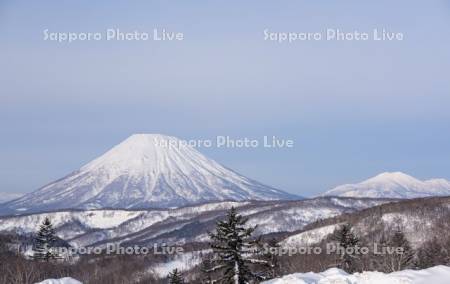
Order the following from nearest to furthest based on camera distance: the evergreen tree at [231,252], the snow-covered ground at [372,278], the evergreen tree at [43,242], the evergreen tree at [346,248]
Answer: the snow-covered ground at [372,278], the evergreen tree at [231,252], the evergreen tree at [346,248], the evergreen tree at [43,242]

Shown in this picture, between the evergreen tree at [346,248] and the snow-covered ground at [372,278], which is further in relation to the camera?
the evergreen tree at [346,248]

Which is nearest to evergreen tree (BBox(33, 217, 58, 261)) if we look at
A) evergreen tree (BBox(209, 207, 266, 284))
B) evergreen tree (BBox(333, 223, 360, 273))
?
evergreen tree (BBox(333, 223, 360, 273))

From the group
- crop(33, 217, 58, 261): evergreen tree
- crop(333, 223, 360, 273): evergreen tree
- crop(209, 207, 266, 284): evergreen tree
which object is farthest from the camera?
crop(33, 217, 58, 261): evergreen tree

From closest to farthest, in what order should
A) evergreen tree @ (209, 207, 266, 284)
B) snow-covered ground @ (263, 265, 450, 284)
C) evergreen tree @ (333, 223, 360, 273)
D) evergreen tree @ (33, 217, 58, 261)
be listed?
1. snow-covered ground @ (263, 265, 450, 284)
2. evergreen tree @ (209, 207, 266, 284)
3. evergreen tree @ (333, 223, 360, 273)
4. evergreen tree @ (33, 217, 58, 261)

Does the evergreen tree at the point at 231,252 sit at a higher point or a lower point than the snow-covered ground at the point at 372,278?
higher

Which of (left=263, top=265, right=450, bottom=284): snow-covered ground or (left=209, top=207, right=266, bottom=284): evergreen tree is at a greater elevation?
(left=209, top=207, right=266, bottom=284): evergreen tree

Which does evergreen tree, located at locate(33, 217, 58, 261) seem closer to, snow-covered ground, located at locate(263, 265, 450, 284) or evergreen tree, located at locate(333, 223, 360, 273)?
evergreen tree, located at locate(333, 223, 360, 273)

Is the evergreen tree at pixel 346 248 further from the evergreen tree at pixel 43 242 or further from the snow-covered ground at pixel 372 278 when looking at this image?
the evergreen tree at pixel 43 242

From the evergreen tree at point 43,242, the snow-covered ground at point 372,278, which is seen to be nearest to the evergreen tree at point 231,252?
the snow-covered ground at point 372,278

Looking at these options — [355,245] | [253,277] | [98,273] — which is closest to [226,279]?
[253,277]

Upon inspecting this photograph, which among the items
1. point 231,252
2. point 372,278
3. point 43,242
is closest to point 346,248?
point 231,252
